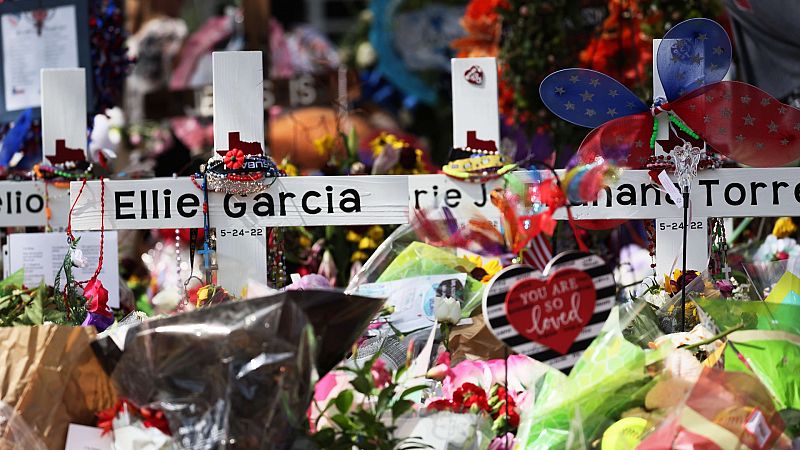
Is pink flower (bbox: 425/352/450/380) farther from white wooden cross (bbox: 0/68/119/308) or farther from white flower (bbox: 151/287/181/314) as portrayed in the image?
white wooden cross (bbox: 0/68/119/308)

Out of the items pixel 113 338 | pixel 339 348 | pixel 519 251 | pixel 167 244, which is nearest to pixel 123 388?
pixel 113 338

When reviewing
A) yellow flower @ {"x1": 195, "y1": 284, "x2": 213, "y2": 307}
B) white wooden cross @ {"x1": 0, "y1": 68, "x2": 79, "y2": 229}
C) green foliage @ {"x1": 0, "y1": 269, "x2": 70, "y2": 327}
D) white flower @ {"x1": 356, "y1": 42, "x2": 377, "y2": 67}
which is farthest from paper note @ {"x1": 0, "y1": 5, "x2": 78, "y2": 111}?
white flower @ {"x1": 356, "y1": 42, "x2": 377, "y2": 67}

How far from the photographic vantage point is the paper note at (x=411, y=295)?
2.74 m

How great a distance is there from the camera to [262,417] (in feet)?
6.22

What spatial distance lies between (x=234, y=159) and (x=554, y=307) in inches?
46.6

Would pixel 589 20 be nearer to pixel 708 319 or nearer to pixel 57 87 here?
pixel 57 87

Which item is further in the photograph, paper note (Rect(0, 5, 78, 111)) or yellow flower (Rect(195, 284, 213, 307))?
paper note (Rect(0, 5, 78, 111))

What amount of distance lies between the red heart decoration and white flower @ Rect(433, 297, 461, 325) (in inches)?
22.5

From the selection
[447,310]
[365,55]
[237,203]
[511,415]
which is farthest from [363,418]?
[365,55]

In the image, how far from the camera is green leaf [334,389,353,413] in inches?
79.0

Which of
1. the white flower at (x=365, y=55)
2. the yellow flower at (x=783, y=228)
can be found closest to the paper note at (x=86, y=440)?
the yellow flower at (x=783, y=228)

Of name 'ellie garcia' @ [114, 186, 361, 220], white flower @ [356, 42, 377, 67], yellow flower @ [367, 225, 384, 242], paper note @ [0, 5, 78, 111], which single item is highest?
white flower @ [356, 42, 377, 67]

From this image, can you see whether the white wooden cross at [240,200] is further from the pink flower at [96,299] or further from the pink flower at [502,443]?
the pink flower at [502,443]

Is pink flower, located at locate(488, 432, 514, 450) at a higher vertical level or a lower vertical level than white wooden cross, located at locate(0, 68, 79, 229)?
lower
